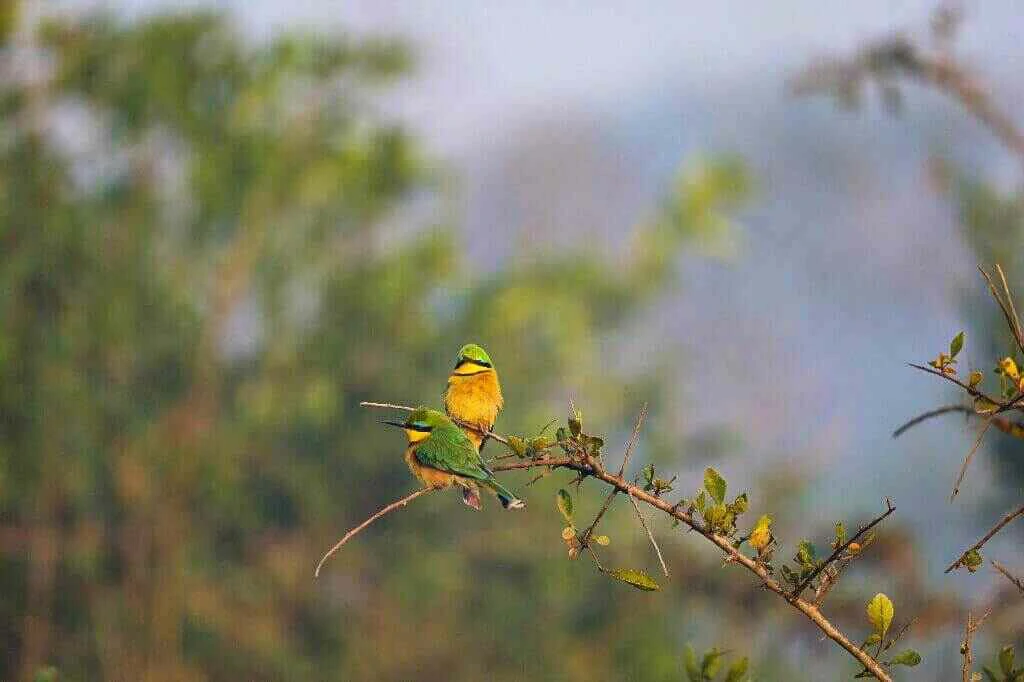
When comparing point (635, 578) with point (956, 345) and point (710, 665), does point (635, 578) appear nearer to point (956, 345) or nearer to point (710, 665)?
point (710, 665)

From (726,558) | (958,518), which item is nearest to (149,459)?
(958,518)

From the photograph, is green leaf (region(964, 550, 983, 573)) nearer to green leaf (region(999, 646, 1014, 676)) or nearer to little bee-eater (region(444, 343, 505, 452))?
green leaf (region(999, 646, 1014, 676))

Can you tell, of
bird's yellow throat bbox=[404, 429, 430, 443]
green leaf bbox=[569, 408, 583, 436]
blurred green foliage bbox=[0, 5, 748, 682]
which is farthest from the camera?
blurred green foliage bbox=[0, 5, 748, 682]

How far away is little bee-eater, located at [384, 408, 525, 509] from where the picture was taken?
9.95 feet

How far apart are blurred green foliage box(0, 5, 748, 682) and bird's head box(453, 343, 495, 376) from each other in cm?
→ 1333

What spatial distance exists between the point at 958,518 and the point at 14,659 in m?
10.2

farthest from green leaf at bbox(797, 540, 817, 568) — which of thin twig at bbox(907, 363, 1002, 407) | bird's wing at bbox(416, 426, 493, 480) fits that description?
bird's wing at bbox(416, 426, 493, 480)

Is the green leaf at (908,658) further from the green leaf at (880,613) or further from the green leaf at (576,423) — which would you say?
the green leaf at (576,423)

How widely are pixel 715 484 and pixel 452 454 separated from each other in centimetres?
117

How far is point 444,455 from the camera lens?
3.13m

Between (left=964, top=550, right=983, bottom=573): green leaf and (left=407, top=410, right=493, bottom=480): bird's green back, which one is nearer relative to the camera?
(left=964, top=550, right=983, bottom=573): green leaf

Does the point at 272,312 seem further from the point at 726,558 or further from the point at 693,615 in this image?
the point at 726,558

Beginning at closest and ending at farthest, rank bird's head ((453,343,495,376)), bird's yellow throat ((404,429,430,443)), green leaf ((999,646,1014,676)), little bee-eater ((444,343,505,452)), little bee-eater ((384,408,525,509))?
green leaf ((999,646,1014,676)) < little bee-eater ((384,408,525,509)) < bird's yellow throat ((404,429,430,443)) < bird's head ((453,343,495,376)) < little bee-eater ((444,343,505,452))

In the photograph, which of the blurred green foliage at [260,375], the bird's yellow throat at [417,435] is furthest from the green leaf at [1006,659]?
the blurred green foliage at [260,375]
